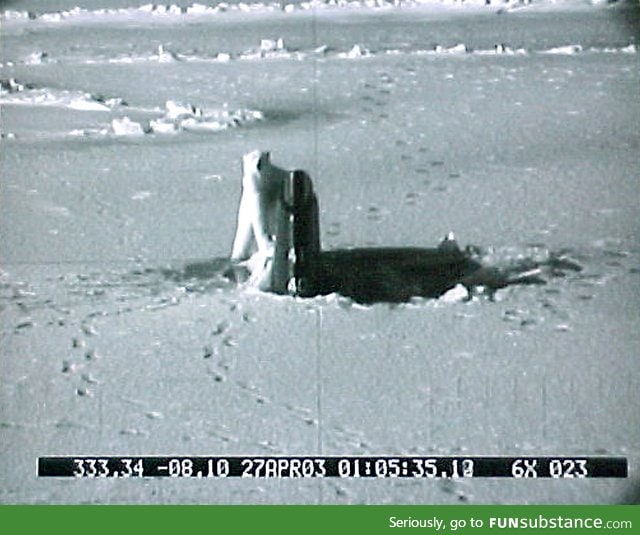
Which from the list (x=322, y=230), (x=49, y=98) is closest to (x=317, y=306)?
(x=322, y=230)

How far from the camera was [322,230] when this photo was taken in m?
1.72

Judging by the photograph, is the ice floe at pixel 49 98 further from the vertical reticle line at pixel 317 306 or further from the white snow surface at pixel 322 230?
the vertical reticle line at pixel 317 306

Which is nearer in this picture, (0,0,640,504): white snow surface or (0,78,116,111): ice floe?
(0,0,640,504): white snow surface

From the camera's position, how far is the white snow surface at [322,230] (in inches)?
66.4

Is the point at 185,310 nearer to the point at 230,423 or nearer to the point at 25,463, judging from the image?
the point at 230,423

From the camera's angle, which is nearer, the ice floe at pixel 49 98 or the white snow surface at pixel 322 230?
the white snow surface at pixel 322 230

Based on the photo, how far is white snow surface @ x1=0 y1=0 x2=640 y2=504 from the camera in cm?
169
